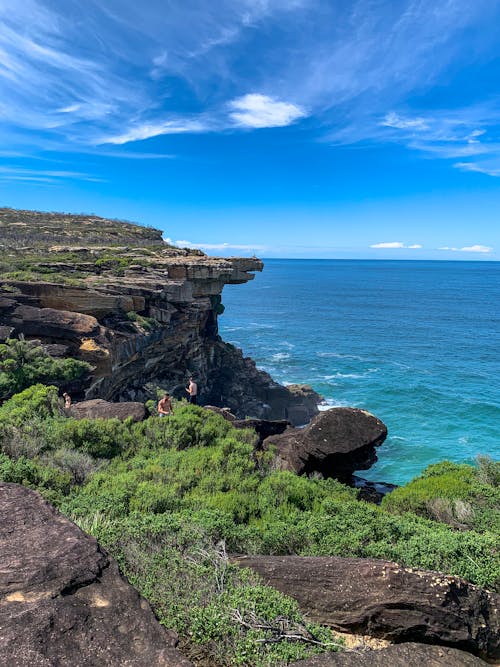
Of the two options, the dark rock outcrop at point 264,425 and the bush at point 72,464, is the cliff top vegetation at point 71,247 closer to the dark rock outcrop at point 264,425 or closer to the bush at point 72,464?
the dark rock outcrop at point 264,425

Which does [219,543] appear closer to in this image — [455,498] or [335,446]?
[455,498]

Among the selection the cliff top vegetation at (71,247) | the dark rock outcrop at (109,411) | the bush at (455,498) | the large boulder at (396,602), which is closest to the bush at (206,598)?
the large boulder at (396,602)

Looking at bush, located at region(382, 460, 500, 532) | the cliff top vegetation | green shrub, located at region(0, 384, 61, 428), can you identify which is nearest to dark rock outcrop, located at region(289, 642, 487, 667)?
bush, located at region(382, 460, 500, 532)

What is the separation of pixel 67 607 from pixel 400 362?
162 feet

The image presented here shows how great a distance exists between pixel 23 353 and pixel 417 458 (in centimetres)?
2501

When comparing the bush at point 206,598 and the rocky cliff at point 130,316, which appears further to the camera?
the rocky cliff at point 130,316

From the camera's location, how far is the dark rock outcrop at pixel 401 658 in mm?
3926

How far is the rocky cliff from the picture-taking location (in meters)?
21.8

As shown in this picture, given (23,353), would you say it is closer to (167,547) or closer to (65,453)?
(65,453)

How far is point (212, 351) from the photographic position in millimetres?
39812

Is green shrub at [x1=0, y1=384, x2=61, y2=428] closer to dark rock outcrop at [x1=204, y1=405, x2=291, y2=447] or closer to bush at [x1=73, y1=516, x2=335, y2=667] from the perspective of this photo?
dark rock outcrop at [x1=204, y1=405, x2=291, y2=447]

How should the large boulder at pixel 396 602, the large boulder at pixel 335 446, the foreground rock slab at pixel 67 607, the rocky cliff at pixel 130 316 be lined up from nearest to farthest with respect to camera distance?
the foreground rock slab at pixel 67 607 < the large boulder at pixel 396 602 < the large boulder at pixel 335 446 < the rocky cliff at pixel 130 316

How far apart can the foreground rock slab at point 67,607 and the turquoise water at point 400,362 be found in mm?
23818

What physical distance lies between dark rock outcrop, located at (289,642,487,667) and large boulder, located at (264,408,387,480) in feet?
26.2
